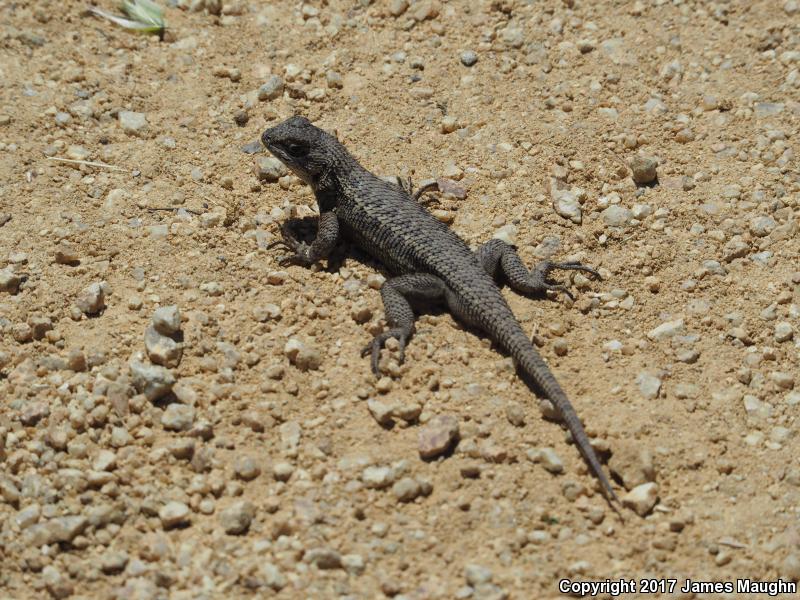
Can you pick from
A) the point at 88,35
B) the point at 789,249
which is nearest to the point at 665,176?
the point at 789,249

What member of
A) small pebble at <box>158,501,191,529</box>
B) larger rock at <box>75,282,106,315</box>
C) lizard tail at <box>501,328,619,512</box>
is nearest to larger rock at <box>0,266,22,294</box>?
larger rock at <box>75,282,106,315</box>

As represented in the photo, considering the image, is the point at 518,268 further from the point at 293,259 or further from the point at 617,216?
the point at 293,259

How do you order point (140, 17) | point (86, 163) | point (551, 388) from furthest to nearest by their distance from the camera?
point (140, 17), point (86, 163), point (551, 388)

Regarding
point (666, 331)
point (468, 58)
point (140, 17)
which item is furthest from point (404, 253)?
point (140, 17)

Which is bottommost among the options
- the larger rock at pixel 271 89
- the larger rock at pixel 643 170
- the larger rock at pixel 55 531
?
the larger rock at pixel 55 531

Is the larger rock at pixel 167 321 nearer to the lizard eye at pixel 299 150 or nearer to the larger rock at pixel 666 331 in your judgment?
the lizard eye at pixel 299 150

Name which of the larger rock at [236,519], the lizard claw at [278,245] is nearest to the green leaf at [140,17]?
the lizard claw at [278,245]
